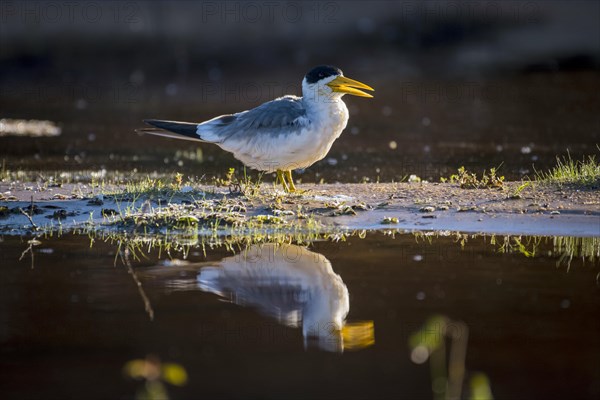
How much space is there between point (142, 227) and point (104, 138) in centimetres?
675

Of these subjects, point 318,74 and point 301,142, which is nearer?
point 301,142

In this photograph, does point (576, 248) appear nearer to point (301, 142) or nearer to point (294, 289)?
point (294, 289)

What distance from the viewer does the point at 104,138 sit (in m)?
14.0

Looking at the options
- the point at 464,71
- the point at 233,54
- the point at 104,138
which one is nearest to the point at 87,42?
the point at 233,54

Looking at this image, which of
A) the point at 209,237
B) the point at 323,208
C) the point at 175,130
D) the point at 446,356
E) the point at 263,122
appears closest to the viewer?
the point at 446,356

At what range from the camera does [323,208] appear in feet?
26.2

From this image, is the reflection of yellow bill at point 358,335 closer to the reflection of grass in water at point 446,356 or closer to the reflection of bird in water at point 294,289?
the reflection of bird in water at point 294,289

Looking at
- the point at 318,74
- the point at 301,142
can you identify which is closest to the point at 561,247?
the point at 301,142

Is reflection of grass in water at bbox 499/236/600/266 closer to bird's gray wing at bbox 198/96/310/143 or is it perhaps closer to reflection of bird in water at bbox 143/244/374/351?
reflection of bird in water at bbox 143/244/374/351

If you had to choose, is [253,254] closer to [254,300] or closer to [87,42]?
[254,300]

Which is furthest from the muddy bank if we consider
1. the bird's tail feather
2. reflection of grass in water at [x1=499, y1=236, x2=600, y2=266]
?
the bird's tail feather

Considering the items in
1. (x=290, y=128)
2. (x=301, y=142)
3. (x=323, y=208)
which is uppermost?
(x=290, y=128)

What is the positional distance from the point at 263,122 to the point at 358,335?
3.58 meters

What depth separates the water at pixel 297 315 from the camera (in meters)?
4.38
